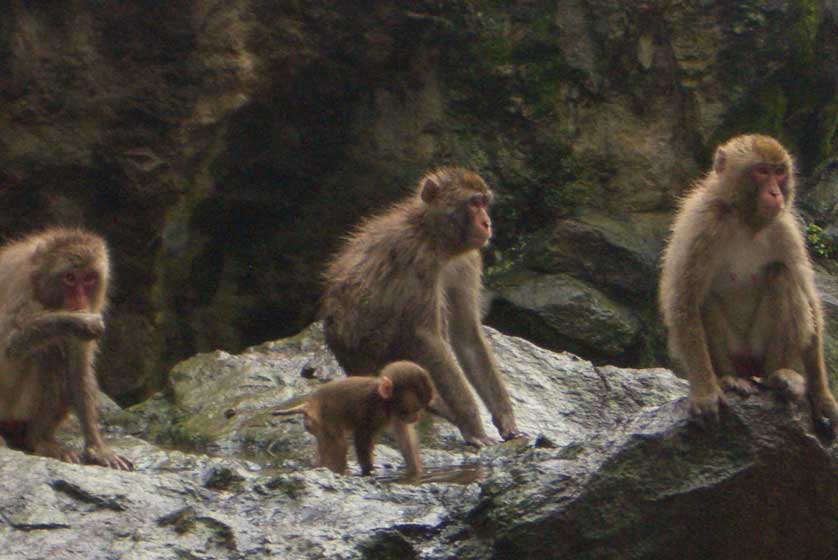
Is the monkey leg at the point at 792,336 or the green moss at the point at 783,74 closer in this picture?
the monkey leg at the point at 792,336

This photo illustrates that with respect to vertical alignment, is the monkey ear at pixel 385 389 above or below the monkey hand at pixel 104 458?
above

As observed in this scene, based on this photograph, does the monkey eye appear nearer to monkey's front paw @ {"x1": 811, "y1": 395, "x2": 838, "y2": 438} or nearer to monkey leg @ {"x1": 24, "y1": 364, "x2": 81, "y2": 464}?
monkey's front paw @ {"x1": 811, "y1": 395, "x2": 838, "y2": 438}

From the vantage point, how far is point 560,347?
12.4 m

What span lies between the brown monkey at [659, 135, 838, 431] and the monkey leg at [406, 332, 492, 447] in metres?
1.94

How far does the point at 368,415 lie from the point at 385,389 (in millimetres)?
175

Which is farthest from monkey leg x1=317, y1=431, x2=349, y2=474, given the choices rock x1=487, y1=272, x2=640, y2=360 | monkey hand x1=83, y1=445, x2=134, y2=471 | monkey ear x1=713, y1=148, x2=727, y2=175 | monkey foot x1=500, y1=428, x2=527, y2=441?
rock x1=487, y1=272, x2=640, y2=360

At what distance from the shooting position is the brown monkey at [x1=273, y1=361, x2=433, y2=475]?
8070 mm

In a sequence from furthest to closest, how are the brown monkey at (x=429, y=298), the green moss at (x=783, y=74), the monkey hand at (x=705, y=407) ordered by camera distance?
1. the green moss at (x=783, y=74)
2. the brown monkey at (x=429, y=298)
3. the monkey hand at (x=705, y=407)

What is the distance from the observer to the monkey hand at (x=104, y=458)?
7.94 metres

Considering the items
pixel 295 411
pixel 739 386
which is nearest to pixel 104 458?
pixel 295 411

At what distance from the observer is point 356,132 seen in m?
13.1

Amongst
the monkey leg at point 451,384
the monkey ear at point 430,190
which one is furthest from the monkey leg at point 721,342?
the monkey ear at point 430,190

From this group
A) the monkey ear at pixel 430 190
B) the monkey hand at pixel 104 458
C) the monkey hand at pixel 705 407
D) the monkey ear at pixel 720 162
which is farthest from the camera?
the monkey ear at pixel 430 190

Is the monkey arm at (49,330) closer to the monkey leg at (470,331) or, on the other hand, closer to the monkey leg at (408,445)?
the monkey leg at (408,445)
